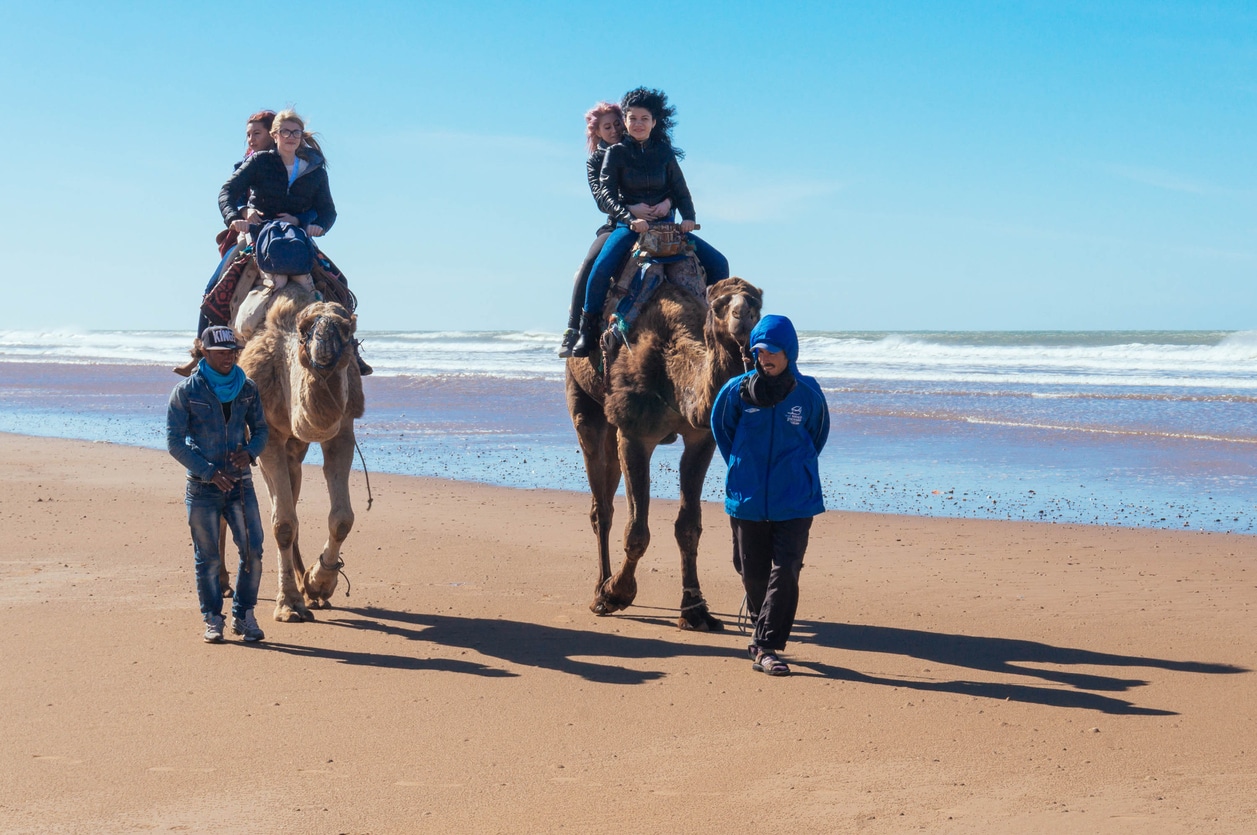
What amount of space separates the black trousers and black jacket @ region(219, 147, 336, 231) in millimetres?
4713

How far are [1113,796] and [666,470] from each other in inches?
458

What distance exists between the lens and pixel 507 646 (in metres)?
7.88

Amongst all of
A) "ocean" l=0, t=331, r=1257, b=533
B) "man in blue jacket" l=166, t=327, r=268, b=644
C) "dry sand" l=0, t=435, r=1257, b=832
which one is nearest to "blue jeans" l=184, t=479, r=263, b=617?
"man in blue jacket" l=166, t=327, r=268, b=644

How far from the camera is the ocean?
13883 mm

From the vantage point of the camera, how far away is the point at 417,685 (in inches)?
271

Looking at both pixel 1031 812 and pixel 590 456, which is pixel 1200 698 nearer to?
pixel 1031 812

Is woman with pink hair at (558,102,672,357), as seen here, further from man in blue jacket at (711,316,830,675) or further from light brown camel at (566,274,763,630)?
man in blue jacket at (711,316,830,675)

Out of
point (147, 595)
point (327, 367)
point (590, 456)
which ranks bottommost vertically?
point (147, 595)

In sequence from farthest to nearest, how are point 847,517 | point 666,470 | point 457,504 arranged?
point 666,470 → point 457,504 → point 847,517

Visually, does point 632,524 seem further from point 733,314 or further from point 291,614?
point 291,614

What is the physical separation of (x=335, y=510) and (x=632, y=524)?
2.04 meters

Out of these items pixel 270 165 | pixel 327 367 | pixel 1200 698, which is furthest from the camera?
pixel 270 165

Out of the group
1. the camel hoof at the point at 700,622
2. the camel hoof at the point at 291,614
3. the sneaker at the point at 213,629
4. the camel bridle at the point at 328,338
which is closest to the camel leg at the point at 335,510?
the camel hoof at the point at 291,614

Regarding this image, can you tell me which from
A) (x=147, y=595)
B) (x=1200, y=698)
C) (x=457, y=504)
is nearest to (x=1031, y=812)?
(x=1200, y=698)
